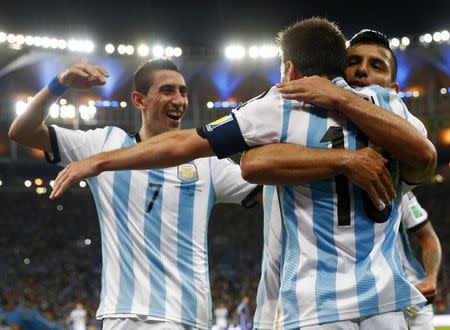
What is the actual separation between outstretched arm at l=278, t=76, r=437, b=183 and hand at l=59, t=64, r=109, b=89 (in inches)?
51.7

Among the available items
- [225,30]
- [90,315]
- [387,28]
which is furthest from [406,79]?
[90,315]

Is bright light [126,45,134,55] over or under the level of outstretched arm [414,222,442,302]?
over

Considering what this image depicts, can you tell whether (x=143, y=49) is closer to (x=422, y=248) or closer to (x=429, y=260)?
(x=422, y=248)

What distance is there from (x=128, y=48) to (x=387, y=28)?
31.7 ft

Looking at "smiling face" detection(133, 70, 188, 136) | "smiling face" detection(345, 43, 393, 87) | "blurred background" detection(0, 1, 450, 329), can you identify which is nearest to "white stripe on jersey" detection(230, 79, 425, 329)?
"smiling face" detection(345, 43, 393, 87)

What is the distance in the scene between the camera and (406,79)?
2502cm

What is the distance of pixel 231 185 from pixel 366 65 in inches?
48.8

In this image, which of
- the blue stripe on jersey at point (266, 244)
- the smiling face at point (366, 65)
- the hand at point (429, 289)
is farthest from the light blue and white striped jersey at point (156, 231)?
the hand at point (429, 289)

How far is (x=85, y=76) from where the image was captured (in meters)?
3.19

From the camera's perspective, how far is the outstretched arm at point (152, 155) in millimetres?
2141

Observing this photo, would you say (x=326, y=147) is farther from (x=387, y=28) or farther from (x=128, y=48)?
(x=387, y=28)

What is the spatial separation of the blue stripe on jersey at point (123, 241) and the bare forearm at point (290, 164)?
1376 mm

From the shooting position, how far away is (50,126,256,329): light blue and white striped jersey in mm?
3277

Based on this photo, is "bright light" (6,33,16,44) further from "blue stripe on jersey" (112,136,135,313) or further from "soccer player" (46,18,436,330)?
"soccer player" (46,18,436,330)
